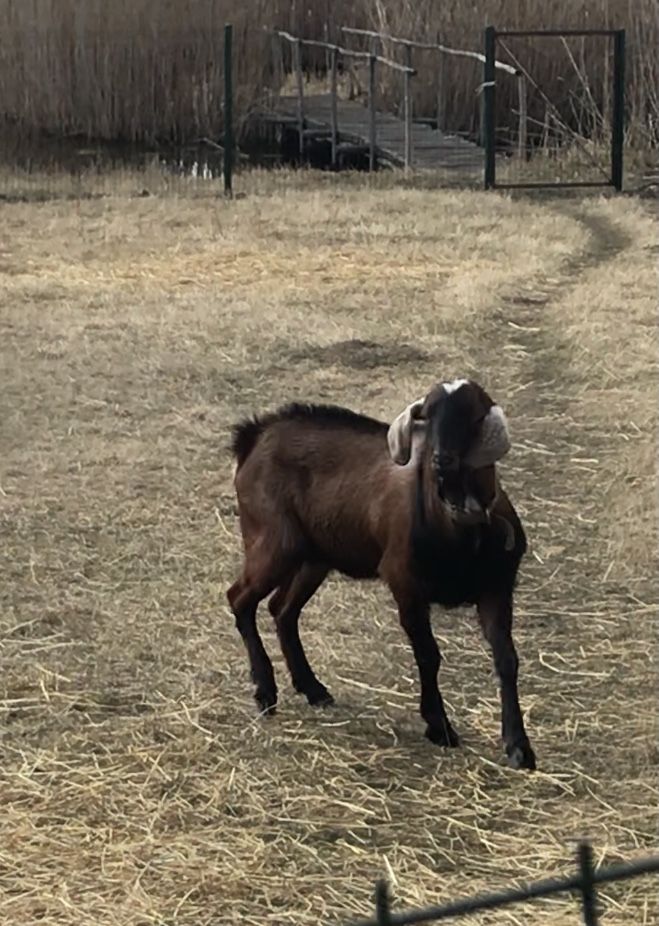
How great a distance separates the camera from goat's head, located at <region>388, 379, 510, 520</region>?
4133mm

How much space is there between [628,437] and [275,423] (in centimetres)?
343

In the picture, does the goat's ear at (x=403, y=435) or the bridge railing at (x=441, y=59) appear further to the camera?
the bridge railing at (x=441, y=59)

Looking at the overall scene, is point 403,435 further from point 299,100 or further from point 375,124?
point 299,100

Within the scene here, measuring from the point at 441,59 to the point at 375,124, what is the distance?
3.71ft

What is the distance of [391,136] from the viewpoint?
20.6 metres

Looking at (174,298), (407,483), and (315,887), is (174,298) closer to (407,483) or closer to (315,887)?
(407,483)

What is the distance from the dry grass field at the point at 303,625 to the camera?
4098 millimetres

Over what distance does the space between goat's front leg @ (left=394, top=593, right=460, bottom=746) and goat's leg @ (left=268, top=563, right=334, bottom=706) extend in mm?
433

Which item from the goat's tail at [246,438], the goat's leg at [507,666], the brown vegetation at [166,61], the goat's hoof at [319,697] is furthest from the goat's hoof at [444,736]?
the brown vegetation at [166,61]

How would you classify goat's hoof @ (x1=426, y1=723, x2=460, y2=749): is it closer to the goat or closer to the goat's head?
the goat

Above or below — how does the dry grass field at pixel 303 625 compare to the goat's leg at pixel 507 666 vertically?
below

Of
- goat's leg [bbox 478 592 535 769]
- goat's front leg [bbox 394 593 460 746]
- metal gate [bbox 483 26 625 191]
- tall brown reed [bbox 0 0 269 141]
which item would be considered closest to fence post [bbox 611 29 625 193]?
metal gate [bbox 483 26 625 191]

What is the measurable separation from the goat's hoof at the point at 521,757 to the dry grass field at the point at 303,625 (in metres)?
0.05

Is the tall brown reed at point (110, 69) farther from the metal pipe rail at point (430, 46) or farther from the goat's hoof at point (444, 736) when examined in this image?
the goat's hoof at point (444, 736)
